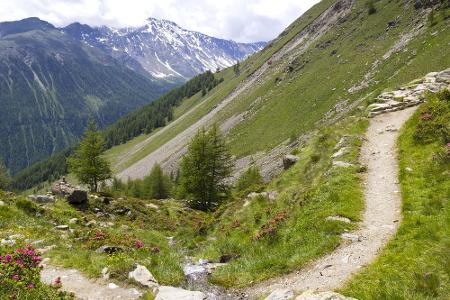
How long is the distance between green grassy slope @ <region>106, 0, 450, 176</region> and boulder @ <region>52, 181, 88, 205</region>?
3657 cm

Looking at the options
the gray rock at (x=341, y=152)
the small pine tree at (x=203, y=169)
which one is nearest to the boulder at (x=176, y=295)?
the gray rock at (x=341, y=152)

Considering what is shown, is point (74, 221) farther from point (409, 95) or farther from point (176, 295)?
point (409, 95)

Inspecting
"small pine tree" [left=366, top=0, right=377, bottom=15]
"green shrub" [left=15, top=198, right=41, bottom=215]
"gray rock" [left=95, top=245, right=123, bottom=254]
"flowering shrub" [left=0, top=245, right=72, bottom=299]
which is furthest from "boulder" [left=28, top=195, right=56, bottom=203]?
"small pine tree" [left=366, top=0, right=377, bottom=15]

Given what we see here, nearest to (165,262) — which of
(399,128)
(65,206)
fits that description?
(65,206)

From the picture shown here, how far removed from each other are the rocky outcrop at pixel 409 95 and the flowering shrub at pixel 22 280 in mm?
30277

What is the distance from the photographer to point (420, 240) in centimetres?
1200

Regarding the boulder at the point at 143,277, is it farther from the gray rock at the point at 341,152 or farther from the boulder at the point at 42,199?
the boulder at the point at 42,199

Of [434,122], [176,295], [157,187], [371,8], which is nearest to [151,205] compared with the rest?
[434,122]

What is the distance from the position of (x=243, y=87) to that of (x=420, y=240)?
483 ft

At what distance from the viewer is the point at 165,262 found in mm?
15219

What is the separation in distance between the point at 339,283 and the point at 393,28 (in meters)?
89.6

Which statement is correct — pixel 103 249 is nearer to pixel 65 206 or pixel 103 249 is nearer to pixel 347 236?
pixel 347 236

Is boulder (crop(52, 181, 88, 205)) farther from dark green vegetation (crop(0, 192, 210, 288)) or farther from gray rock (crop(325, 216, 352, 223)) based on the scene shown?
gray rock (crop(325, 216, 352, 223))

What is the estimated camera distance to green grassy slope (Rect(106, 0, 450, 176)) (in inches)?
2537
